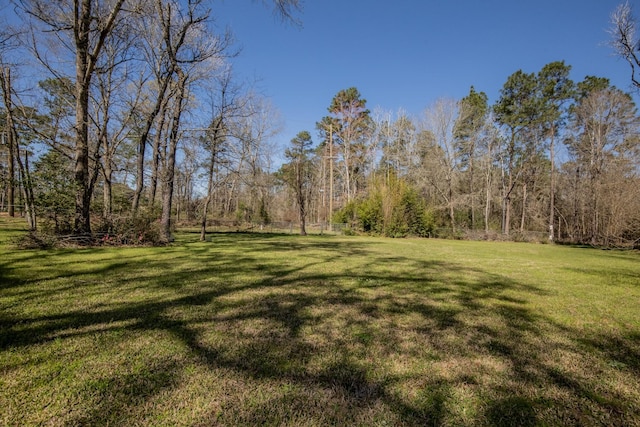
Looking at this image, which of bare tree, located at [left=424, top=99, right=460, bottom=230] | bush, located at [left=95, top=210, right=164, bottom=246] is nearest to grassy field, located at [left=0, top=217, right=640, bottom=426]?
bush, located at [left=95, top=210, right=164, bottom=246]

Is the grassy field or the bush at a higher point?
the bush

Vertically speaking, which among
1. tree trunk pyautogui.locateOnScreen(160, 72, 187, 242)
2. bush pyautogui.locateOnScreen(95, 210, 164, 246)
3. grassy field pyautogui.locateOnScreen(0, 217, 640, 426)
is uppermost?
tree trunk pyautogui.locateOnScreen(160, 72, 187, 242)

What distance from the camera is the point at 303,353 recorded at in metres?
2.51

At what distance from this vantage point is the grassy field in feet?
5.77

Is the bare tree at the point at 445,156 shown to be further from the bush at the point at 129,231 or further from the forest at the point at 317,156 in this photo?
the bush at the point at 129,231

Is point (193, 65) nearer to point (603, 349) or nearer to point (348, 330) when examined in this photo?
point (348, 330)

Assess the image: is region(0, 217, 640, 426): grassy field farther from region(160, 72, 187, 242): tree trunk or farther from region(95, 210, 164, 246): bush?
region(160, 72, 187, 242): tree trunk

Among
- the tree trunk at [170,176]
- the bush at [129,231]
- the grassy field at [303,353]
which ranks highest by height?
the tree trunk at [170,176]

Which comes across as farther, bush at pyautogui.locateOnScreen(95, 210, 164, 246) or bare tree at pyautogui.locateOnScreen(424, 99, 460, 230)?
bare tree at pyautogui.locateOnScreen(424, 99, 460, 230)

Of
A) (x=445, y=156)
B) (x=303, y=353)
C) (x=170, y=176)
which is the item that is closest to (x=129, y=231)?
(x=170, y=176)

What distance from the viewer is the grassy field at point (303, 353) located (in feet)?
5.77

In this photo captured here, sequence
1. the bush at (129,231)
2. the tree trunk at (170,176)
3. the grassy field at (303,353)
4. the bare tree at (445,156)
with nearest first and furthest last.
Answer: the grassy field at (303,353)
the bush at (129,231)
the tree trunk at (170,176)
the bare tree at (445,156)

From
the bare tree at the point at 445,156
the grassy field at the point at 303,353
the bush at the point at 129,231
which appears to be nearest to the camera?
the grassy field at the point at 303,353

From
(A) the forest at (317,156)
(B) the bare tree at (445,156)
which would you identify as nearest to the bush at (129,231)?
(A) the forest at (317,156)
